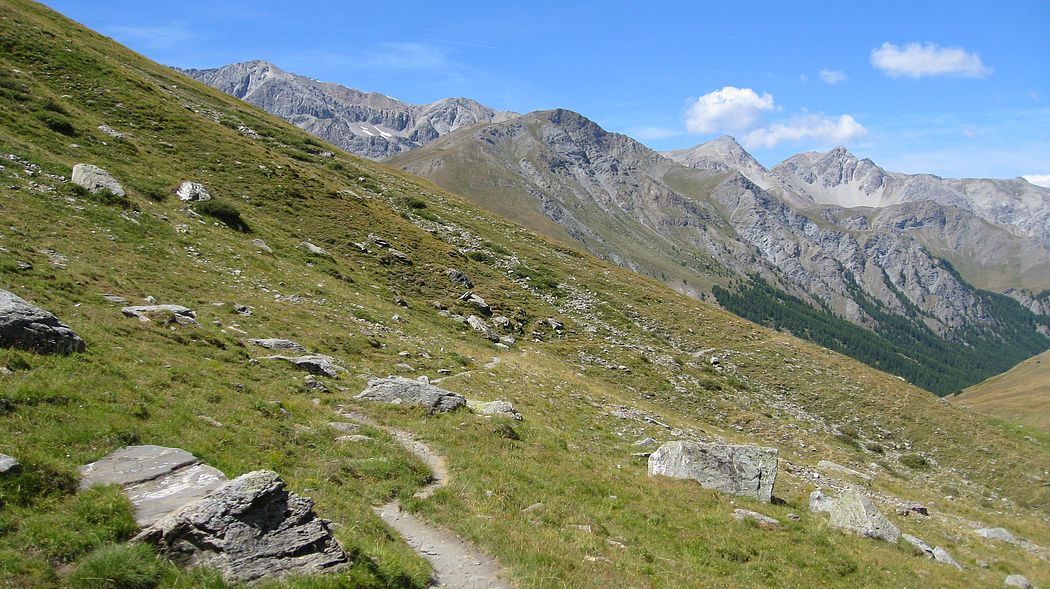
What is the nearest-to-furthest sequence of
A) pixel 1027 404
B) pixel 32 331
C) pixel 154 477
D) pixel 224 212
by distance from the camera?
pixel 154 477
pixel 32 331
pixel 224 212
pixel 1027 404

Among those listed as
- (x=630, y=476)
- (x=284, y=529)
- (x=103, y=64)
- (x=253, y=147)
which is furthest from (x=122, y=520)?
(x=103, y=64)

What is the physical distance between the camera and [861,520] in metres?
18.6

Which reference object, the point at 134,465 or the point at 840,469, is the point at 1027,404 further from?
the point at 134,465

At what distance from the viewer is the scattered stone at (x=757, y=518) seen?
16.9 m

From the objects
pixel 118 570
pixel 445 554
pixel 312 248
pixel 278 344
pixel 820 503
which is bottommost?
pixel 820 503

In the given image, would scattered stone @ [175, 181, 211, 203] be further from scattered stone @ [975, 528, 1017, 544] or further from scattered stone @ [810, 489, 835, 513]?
scattered stone @ [975, 528, 1017, 544]

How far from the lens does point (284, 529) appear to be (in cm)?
953

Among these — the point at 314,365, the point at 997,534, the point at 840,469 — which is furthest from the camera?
the point at 840,469

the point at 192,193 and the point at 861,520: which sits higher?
the point at 192,193

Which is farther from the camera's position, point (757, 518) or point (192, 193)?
point (192, 193)

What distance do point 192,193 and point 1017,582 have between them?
4690 centimetres

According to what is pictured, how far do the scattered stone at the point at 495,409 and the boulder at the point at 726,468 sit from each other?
6.15 metres

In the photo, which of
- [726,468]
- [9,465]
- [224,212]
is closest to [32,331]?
[9,465]

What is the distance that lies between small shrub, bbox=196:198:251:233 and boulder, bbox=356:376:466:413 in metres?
21.4
